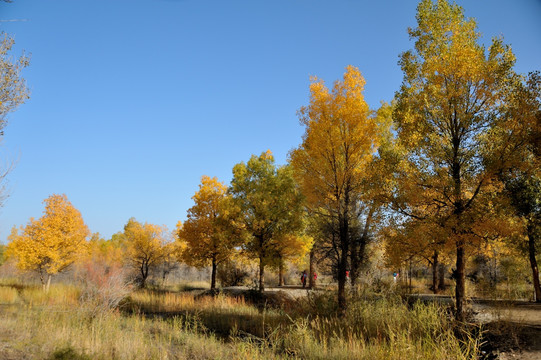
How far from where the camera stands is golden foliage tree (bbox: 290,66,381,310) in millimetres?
10633

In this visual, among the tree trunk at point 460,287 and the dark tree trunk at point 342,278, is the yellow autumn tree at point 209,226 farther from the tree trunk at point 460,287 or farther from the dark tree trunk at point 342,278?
the tree trunk at point 460,287

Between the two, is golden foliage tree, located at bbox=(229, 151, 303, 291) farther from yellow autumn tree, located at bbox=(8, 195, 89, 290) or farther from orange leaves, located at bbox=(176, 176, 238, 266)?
yellow autumn tree, located at bbox=(8, 195, 89, 290)

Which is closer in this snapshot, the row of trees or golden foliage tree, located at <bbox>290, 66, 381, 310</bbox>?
the row of trees

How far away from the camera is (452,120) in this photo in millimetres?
9031

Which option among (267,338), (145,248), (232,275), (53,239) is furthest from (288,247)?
(145,248)

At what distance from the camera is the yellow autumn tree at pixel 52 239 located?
1992cm

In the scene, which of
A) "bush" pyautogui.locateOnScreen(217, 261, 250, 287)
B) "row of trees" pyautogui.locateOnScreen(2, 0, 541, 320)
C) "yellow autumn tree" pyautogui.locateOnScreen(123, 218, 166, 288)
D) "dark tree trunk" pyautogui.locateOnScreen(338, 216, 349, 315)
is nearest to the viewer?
"row of trees" pyautogui.locateOnScreen(2, 0, 541, 320)

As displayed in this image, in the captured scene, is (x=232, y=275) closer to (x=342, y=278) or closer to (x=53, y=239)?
(x=53, y=239)

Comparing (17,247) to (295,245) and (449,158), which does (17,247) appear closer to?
(295,245)

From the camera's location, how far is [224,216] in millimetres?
18766

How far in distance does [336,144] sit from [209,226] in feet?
40.4

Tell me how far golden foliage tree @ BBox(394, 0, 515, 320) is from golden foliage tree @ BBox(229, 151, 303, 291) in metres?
9.70

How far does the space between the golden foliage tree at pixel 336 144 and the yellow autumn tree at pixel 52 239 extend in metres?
18.6

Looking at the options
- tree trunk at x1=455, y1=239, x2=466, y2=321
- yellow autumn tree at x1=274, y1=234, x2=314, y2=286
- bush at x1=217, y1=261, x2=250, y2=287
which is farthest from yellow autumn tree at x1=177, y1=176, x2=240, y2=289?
tree trunk at x1=455, y1=239, x2=466, y2=321
